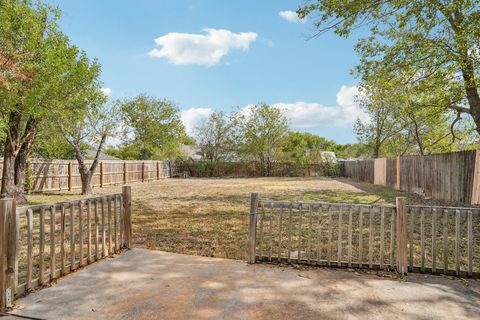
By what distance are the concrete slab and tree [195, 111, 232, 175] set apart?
2993 centimetres

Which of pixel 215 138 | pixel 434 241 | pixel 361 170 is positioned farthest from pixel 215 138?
pixel 434 241

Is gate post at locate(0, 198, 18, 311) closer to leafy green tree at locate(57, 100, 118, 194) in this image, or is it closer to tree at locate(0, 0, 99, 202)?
tree at locate(0, 0, 99, 202)

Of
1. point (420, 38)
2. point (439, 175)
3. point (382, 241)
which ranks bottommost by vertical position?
point (382, 241)

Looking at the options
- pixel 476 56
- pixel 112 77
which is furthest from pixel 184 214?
pixel 476 56

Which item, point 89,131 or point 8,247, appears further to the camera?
point 89,131

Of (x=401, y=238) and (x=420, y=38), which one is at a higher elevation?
(x=420, y=38)

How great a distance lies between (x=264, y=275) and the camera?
386cm

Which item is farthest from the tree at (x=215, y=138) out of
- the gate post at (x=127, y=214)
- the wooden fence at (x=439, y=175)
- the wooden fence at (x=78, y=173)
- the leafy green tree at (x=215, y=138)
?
the gate post at (x=127, y=214)

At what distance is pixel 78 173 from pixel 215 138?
62.8 ft

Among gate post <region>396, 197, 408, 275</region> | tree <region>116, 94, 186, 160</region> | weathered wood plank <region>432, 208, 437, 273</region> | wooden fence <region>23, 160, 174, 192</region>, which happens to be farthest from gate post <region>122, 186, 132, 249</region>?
tree <region>116, 94, 186, 160</region>

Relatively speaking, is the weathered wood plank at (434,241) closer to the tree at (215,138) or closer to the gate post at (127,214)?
the gate post at (127,214)

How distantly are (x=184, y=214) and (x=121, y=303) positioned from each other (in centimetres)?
588

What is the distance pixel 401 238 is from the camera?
397cm

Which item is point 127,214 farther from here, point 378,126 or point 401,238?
point 378,126
